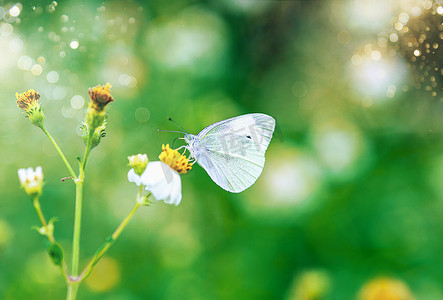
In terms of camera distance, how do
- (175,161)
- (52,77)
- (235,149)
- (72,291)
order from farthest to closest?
(52,77) → (235,149) → (175,161) → (72,291)

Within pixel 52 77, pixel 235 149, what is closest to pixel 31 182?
pixel 235 149

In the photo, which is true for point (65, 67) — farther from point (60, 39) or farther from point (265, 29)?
point (265, 29)

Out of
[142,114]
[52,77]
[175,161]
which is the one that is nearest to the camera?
[175,161]

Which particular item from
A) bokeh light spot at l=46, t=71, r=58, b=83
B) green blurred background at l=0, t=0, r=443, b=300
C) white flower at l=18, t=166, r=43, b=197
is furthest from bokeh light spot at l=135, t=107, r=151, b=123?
white flower at l=18, t=166, r=43, b=197

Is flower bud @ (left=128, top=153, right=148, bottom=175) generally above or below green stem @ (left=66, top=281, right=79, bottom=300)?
above

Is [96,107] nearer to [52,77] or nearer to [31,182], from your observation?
[31,182]

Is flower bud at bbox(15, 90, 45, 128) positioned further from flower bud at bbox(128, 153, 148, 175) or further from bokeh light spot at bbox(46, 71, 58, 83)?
bokeh light spot at bbox(46, 71, 58, 83)

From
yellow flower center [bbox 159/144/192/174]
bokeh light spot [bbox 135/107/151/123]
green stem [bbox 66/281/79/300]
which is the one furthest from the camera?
bokeh light spot [bbox 135/107/151/123]
